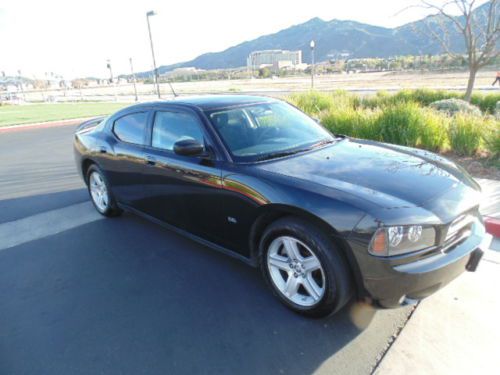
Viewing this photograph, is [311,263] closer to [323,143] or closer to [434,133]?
[323,143]

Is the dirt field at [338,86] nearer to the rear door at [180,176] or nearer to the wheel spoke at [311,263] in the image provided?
the rear door at [180,176]

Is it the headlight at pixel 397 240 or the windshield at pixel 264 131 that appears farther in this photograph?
the windshield at pixel 264 131

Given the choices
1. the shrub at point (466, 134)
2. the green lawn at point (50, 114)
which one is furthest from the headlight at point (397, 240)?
the green lawn at point (50, 114)

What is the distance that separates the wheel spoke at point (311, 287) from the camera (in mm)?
2646

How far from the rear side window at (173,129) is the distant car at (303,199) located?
0.05ft

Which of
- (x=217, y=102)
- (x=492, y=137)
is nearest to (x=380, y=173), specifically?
(x=217, y=102)

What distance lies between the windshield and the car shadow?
1.17 metres

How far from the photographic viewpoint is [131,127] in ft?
14.0

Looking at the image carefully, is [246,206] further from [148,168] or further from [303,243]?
[148,168]

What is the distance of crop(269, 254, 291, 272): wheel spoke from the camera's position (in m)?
2.81

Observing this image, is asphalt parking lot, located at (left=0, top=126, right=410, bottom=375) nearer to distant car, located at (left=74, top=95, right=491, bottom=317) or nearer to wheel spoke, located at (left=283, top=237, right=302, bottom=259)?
distant car, located at (left=74, top=95, right=491, bottom=317)

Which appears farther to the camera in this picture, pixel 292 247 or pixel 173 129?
pixel 173 129

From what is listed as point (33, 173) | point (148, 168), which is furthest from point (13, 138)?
point (148, 168)

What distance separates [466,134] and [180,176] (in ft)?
17.5
